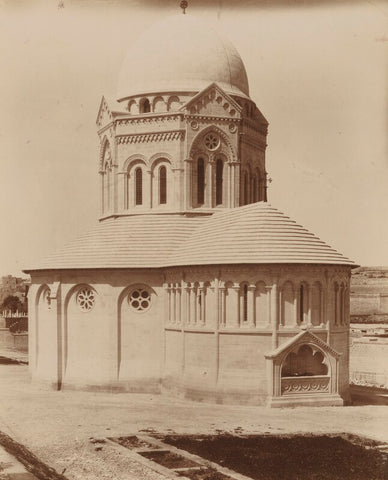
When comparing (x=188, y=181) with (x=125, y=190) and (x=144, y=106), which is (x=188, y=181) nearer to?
(x=125, y=190)

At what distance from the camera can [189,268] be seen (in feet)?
112

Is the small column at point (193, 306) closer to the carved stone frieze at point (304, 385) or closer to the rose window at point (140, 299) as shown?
the rose window at point (140, 299)

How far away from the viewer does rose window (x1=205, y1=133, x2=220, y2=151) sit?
41.5m

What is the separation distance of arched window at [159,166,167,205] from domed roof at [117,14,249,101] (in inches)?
163

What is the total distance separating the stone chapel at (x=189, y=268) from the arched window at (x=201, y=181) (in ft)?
0.19

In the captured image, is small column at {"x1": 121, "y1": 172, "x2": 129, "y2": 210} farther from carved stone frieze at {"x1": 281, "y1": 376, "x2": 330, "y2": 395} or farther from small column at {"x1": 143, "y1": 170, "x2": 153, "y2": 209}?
carved stone frieze at {"x1": 281, "y1": 376, "x2": 330, "y2": 395}

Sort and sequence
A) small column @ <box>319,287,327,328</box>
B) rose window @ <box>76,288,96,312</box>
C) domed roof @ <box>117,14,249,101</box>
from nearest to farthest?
1. small column @ <box>319,287,327,328</box>
2. rose window @ <box>76,288,96,312</box>
3. domed roof @ <box>117,14,249,101</box>

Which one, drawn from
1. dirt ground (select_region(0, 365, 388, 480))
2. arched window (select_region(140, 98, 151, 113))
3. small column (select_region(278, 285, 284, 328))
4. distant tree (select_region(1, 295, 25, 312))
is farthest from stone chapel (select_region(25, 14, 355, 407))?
distant tree (select_region(1, 295, 25, 312))

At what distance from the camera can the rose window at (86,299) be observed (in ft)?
122

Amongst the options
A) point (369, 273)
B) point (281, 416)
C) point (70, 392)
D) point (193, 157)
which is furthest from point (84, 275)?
→ point (369, 273)

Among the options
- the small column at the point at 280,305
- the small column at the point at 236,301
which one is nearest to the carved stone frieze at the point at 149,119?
the small column at the point at 236,301

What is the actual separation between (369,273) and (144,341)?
77.4 meters

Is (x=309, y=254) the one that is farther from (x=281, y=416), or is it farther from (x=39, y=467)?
(x=39, y=467)

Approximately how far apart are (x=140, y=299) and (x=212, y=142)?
9.48 m
